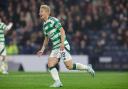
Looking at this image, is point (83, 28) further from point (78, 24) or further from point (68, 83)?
point (68, 83)

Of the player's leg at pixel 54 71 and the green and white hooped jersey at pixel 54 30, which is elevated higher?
the green and white hooped jersey at pixel 54 30

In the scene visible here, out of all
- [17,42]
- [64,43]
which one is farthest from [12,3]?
[64,43]

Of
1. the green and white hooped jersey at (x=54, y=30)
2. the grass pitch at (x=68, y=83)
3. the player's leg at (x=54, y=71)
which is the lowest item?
the grass pitch at (x=68, y=83)

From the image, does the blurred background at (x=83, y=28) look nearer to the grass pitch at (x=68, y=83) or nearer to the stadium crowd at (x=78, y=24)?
the stadium crowd at (x=78, y=24)

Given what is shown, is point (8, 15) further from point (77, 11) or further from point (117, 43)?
point (117, 43)

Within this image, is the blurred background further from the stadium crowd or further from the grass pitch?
the grass pitch

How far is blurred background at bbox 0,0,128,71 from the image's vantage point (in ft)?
94.8

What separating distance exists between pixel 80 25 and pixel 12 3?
4.47 m

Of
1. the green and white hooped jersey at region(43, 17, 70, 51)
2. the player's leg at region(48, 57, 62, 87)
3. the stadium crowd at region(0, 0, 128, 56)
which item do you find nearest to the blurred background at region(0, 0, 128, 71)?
the stadium crowd at region(0, 0, 128, 56)

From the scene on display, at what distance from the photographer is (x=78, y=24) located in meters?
31.4

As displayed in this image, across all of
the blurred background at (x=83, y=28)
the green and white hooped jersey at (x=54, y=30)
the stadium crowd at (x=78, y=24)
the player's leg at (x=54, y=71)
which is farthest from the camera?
the stadium crowd at (x=78, y=24)

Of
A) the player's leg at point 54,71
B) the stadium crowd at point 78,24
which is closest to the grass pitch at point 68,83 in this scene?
the player's leg at point 54,71

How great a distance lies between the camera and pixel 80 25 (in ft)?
103

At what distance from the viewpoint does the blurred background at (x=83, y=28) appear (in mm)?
28891
